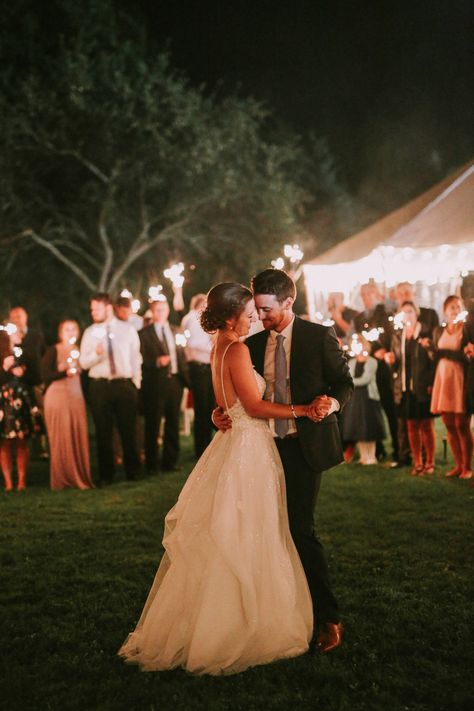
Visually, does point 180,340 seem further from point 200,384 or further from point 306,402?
point 306,402

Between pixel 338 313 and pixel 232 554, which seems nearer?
pixel 232 554

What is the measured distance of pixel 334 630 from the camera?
4.32 meters

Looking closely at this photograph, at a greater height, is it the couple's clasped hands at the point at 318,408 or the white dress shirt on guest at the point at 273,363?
the white dress shirt on guest at the point at 273,363

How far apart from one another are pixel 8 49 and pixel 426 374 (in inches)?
824

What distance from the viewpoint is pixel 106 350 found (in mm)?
9336

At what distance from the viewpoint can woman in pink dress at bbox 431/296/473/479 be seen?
880 centimetres

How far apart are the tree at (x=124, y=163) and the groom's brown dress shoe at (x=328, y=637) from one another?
2132cm

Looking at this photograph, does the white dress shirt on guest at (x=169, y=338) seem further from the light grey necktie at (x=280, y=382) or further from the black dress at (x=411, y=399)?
the light grey necktie at (x=280, y=382)

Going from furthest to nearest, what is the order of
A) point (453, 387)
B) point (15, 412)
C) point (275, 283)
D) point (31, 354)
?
point (31, 354), point (15, 412), point (453, 387), point (275, 283)

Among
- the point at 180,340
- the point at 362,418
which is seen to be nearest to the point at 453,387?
the point at 362,418

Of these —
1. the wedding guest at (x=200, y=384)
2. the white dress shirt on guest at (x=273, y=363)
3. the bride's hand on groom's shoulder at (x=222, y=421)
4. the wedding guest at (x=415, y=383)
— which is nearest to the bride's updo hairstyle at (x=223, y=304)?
the white dress shirt on guest at (x=273, y=363)

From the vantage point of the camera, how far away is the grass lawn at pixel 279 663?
381cm

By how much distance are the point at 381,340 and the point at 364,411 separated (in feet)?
3.12

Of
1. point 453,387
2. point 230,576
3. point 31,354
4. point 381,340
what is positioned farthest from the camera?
point 381,340
